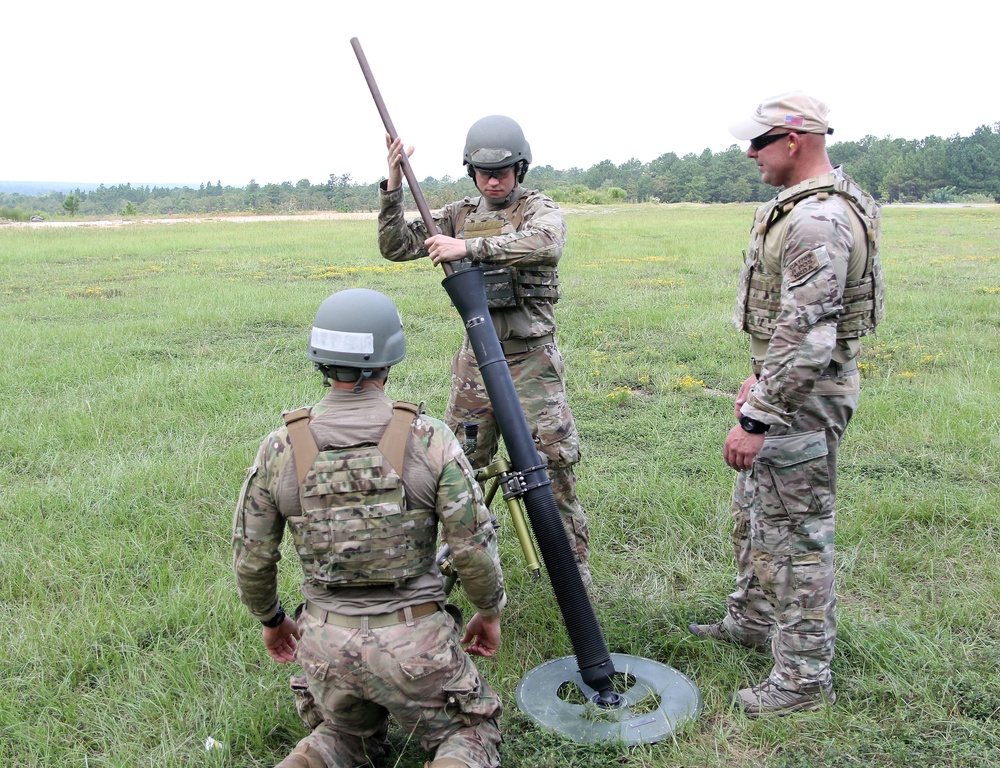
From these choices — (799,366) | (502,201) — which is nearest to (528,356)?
(502,201)

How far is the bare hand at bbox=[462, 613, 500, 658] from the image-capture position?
9.79ft

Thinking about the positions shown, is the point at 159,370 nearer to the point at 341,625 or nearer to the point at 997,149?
the point at 341,625

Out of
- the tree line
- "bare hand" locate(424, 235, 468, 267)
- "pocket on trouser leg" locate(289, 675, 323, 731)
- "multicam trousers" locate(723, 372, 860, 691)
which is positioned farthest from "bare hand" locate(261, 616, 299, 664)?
the tree line

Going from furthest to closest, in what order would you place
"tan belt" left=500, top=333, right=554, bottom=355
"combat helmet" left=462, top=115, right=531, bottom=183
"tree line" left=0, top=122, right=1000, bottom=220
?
"tree line" left=0, top=122, right=1000, bottom=220, "tan belt" left=500, top=333, right=554, bottom=355, "combat helmet" left=462, top=115, right=531, bottom=183

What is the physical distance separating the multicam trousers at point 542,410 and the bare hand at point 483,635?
112 centimetres

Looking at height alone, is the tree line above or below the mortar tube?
above

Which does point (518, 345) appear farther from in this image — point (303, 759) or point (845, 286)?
point (303, 759)

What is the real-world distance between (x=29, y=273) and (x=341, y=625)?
1602cm

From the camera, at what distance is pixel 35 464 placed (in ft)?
19.0

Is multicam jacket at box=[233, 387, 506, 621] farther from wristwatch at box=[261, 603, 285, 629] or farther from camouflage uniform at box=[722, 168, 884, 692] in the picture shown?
camouflage uniform at box=[722, 168, 884, 692]

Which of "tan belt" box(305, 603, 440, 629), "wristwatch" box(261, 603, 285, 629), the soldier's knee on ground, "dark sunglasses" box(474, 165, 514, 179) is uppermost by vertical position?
"dark sunglasses" box(474, 165, 514, 179)

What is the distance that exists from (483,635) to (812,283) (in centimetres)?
159

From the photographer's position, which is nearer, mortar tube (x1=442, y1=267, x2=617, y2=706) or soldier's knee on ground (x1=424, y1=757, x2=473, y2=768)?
soldier's knee on ground (x1=424, y1=757, x2=473, y2=768)

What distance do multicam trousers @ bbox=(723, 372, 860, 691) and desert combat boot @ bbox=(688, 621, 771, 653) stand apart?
1.15 feet
